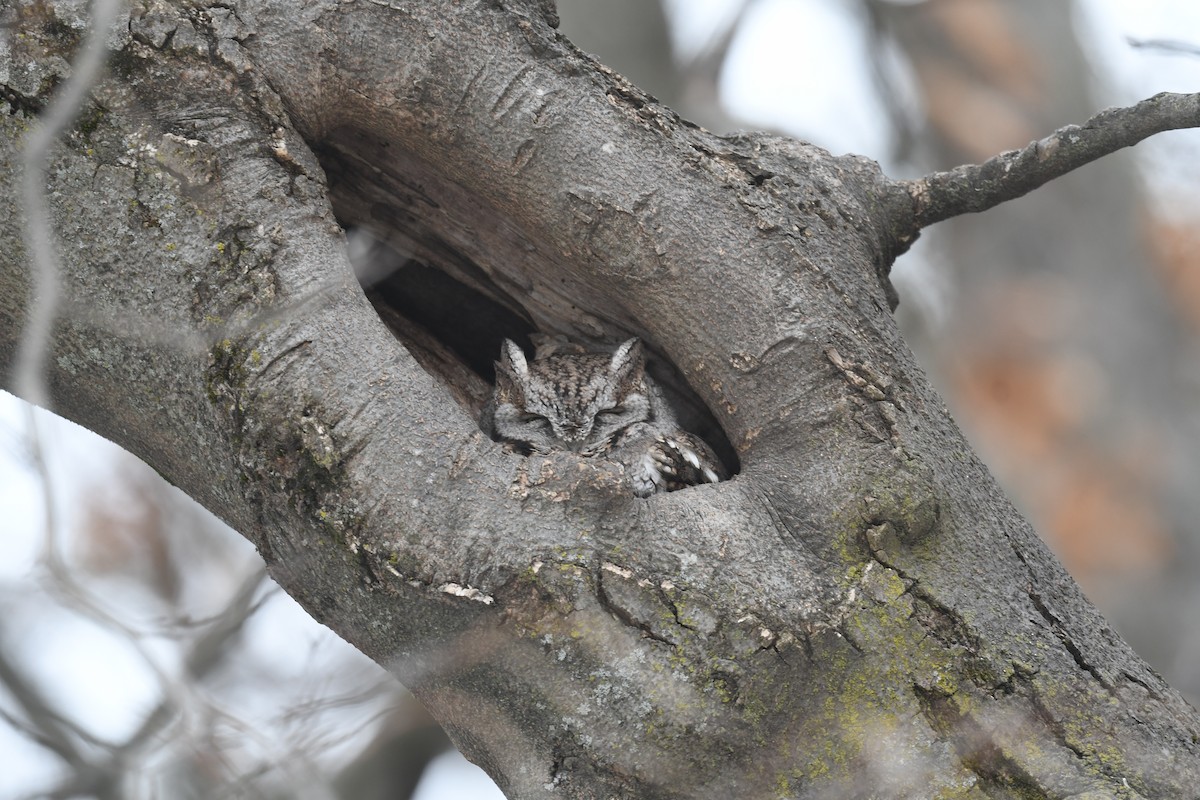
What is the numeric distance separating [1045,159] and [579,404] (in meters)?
1.65

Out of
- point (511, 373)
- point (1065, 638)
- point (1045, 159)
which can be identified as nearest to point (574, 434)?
point (511, 373)

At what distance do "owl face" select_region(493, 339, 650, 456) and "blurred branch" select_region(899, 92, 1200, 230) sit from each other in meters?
1.04

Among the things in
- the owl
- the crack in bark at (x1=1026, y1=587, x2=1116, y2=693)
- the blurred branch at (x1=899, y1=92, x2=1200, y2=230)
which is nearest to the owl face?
the owl

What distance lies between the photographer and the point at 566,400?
3.48 m

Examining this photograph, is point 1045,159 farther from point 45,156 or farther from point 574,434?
point 45,156

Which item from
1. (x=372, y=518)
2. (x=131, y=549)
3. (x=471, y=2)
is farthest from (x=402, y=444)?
(x=131, y=549)

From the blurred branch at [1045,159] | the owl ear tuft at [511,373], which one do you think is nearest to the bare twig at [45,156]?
the owl ear tuft at [511,373]

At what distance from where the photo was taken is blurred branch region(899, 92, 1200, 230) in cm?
243

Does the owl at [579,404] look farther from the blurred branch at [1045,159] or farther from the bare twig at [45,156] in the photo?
the bare twig at [45,156]

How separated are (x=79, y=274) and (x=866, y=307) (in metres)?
1.78

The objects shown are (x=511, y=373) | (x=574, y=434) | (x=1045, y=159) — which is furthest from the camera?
(x=574, y=434)

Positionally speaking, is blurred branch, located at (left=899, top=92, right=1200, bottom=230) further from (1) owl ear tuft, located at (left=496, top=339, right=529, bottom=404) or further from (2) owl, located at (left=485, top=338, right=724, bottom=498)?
(1) owl ear tuft, located at (left=496, top=339, right=529, bottom=404)

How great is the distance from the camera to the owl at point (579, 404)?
3318mm

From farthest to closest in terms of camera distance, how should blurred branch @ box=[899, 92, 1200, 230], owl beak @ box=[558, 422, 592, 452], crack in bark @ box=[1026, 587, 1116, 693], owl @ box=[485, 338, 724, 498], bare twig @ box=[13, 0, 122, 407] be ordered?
owl beak @ box=[558, 422, 592, 452] → owl @ box=[485, 338, 724, 498] → blurred branch @ box=[899, 92, 1200, 230] → crack in bark @ box=[1026, 587, 1116, 693] → bare twig @ box=[13, 0, 122, 407]
